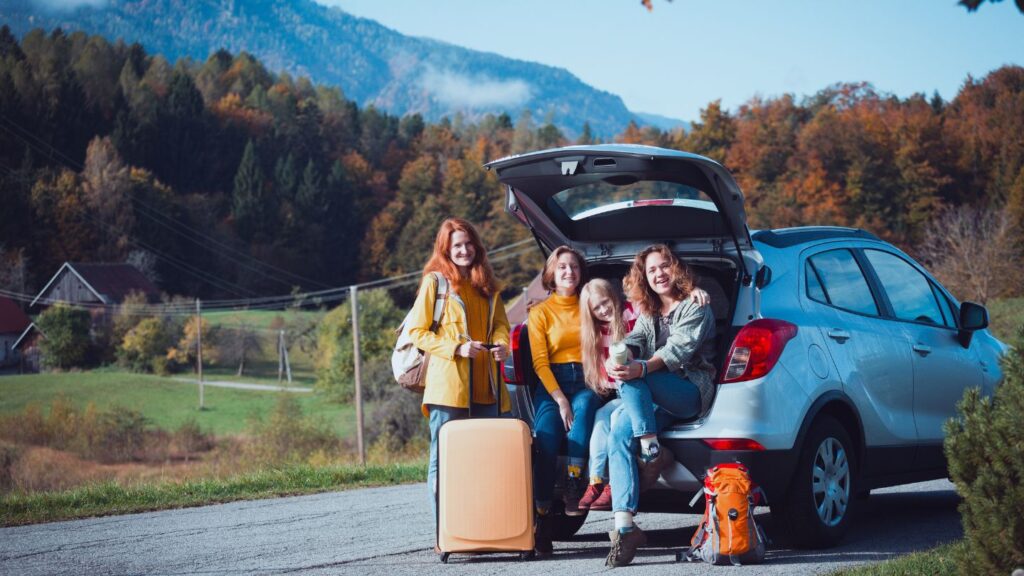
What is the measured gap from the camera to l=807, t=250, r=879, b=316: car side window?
676cm

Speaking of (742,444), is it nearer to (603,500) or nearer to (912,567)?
(603,500)

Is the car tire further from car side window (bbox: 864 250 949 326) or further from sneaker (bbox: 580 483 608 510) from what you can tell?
car side window (bbox: 864 250 949 326)

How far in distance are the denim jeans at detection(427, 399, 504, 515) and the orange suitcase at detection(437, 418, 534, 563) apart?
10.3 inches

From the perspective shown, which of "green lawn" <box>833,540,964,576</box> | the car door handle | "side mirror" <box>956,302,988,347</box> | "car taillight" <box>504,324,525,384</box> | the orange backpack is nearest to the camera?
"green lawn" <box>833,540,964,576</box>

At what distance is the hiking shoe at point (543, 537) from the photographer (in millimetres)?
6539

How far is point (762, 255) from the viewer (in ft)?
21.2

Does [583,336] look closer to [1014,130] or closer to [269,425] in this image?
[269,425]

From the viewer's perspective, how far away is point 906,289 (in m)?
7.51

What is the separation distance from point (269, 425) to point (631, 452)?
45663 mm

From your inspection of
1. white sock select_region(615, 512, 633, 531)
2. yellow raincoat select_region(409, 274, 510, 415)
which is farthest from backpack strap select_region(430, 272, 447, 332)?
white sock select_region(615, 512, 633, 531)

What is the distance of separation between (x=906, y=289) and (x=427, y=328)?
10.7 ft

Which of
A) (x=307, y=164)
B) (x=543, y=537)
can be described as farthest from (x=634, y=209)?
(x=307, y=164)

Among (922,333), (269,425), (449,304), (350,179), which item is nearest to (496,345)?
(449,304)

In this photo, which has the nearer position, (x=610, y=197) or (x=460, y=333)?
(x=460, y=333)
